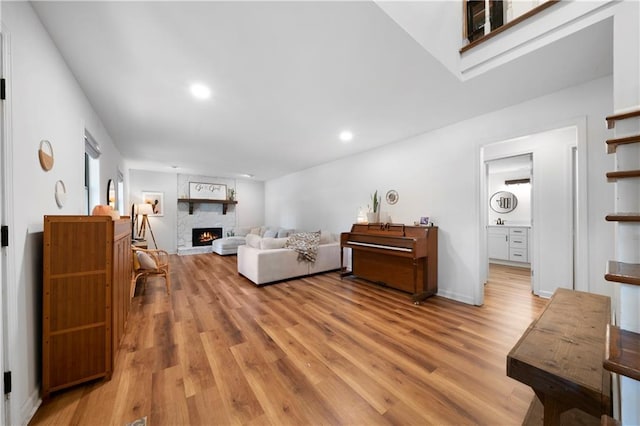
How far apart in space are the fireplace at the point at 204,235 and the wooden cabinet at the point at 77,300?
20.3ft

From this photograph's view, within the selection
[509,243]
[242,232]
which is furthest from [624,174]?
[242,232]

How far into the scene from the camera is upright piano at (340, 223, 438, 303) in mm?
3244

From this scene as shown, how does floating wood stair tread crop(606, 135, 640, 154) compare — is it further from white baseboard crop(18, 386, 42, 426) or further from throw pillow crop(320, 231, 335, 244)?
throw pillow crop(320, 231, 335, 244)

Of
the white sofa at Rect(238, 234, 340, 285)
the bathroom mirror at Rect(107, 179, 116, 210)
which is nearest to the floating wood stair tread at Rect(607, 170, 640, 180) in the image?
the white sofa at Rect(238, 234, 340, 285)

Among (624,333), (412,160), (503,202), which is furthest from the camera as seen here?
(503,202)

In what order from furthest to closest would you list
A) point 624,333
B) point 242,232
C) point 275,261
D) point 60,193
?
1. point 242,232
2. point 275,261
3. point 60,193
4. point 624,333

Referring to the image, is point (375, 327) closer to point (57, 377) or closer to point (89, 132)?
point (57, 377)

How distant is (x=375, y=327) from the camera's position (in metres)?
2.43

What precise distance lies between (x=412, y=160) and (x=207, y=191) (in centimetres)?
639

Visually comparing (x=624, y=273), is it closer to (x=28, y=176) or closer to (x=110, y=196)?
(x=28, y=176)

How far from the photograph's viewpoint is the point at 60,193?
1.81 meters

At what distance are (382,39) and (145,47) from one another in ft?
5.75

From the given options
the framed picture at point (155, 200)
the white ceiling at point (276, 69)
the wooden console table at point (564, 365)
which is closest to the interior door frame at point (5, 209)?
the white ceiling at point (276, 69)

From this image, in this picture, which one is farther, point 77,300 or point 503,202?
point 503,202
